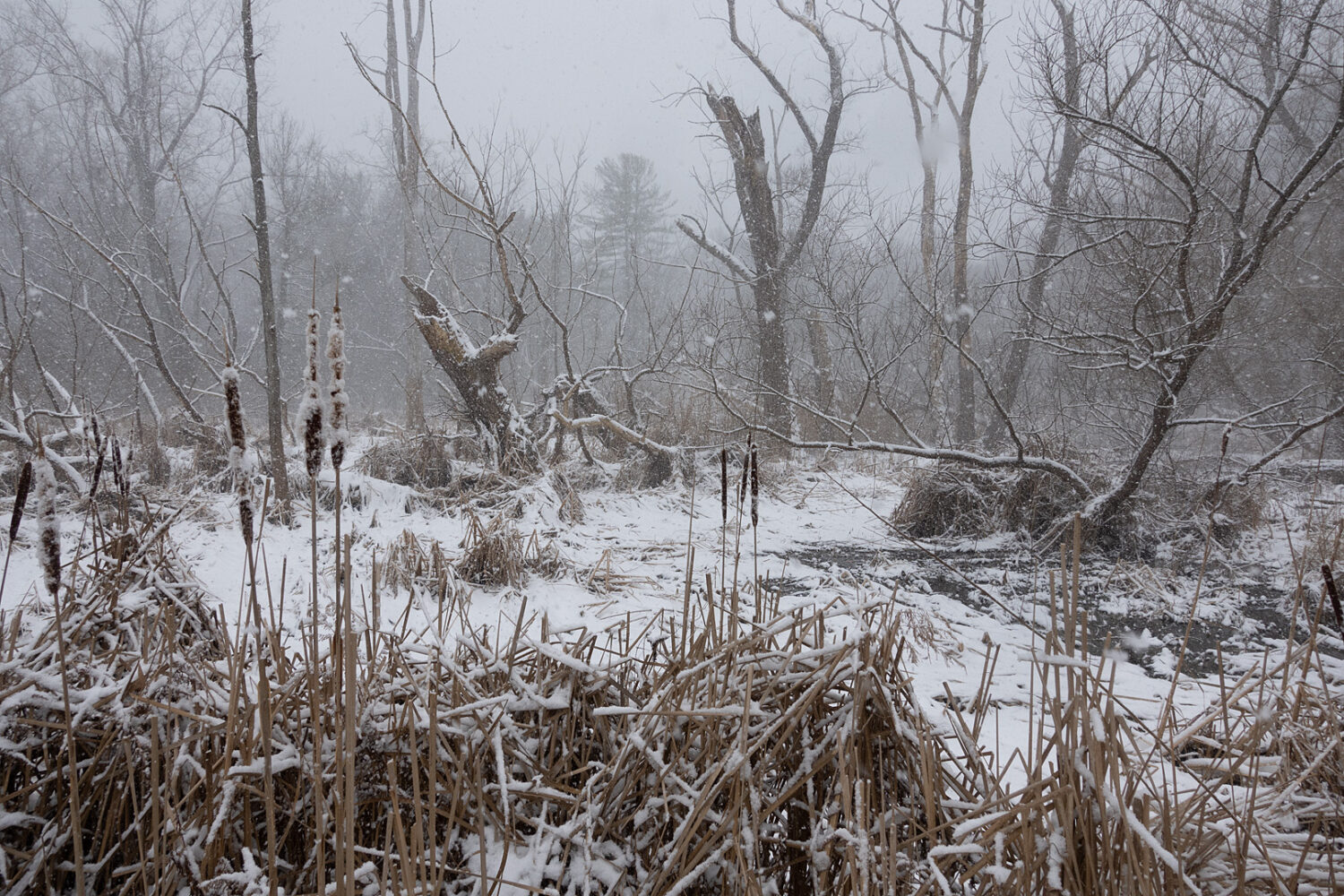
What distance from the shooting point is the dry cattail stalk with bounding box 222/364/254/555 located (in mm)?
735

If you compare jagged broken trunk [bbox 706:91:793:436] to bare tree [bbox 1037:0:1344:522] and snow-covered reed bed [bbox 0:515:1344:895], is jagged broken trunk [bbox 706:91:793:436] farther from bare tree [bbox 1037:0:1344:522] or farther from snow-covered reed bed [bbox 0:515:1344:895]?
snow-covered reed bed [bbox 0:515:1344:895]

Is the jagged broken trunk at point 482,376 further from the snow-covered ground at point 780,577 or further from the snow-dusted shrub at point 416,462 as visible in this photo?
the snow-covered ground at point 780,577

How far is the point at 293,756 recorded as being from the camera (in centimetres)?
100

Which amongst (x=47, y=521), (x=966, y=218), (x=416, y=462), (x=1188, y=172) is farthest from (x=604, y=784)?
(x=966, y=218)

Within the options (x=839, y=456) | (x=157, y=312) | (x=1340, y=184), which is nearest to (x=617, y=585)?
(x=839, y=456)

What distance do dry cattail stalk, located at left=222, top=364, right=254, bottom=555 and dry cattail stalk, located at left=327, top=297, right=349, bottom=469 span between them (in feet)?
0.31

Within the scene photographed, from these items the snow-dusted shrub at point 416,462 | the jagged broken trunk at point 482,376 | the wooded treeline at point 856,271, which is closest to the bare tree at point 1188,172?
the wooded treeline at point 856,271

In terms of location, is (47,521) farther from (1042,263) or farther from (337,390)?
(1042,263)

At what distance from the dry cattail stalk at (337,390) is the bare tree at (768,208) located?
9.21 m

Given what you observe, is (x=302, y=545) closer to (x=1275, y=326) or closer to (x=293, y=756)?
(x=293, y=756)

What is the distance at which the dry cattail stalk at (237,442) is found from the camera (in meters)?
0.74

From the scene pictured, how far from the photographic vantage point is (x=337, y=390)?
2.49ft

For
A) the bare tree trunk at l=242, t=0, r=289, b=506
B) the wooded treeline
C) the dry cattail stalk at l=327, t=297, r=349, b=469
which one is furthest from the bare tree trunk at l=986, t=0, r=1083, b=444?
the dry cattail stalk at l=327, t=297, r=349, b=469

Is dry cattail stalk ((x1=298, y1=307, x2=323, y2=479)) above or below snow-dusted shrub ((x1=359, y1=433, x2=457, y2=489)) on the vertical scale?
above
